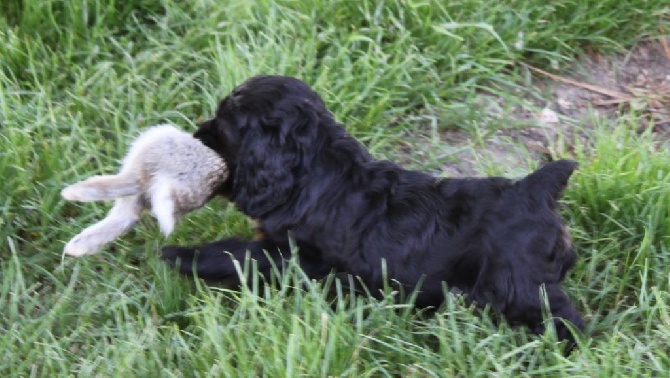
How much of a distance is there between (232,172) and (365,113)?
111 centimetres

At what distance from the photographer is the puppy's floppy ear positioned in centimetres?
307

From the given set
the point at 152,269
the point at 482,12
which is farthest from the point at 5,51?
the point at 482,12

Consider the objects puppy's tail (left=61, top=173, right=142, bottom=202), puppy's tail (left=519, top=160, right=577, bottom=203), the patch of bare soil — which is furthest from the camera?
the patch of bare soil

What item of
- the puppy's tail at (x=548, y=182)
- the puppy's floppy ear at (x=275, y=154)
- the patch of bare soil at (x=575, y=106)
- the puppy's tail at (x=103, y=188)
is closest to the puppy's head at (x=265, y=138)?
the puppy's floppy ear at (x=275, y=154)

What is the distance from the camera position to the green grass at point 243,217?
2.93 meters

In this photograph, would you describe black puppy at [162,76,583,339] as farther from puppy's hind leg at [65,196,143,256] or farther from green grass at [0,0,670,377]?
puppy's hind leg at [65,196,143,256]

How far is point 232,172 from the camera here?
3.15 meters

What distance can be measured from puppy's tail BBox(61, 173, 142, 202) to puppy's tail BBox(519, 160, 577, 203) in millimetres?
1317

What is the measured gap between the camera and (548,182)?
9.75 feet

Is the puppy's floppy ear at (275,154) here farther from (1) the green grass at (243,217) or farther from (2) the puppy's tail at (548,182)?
(2) the puppy's tail at (548,182)

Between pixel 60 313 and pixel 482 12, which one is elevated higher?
pixel 482 12

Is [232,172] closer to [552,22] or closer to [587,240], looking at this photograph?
[587,240]

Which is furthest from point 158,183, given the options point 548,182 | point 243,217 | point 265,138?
point 548,182

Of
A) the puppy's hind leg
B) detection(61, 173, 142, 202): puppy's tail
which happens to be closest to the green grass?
the puppy's hind leg
